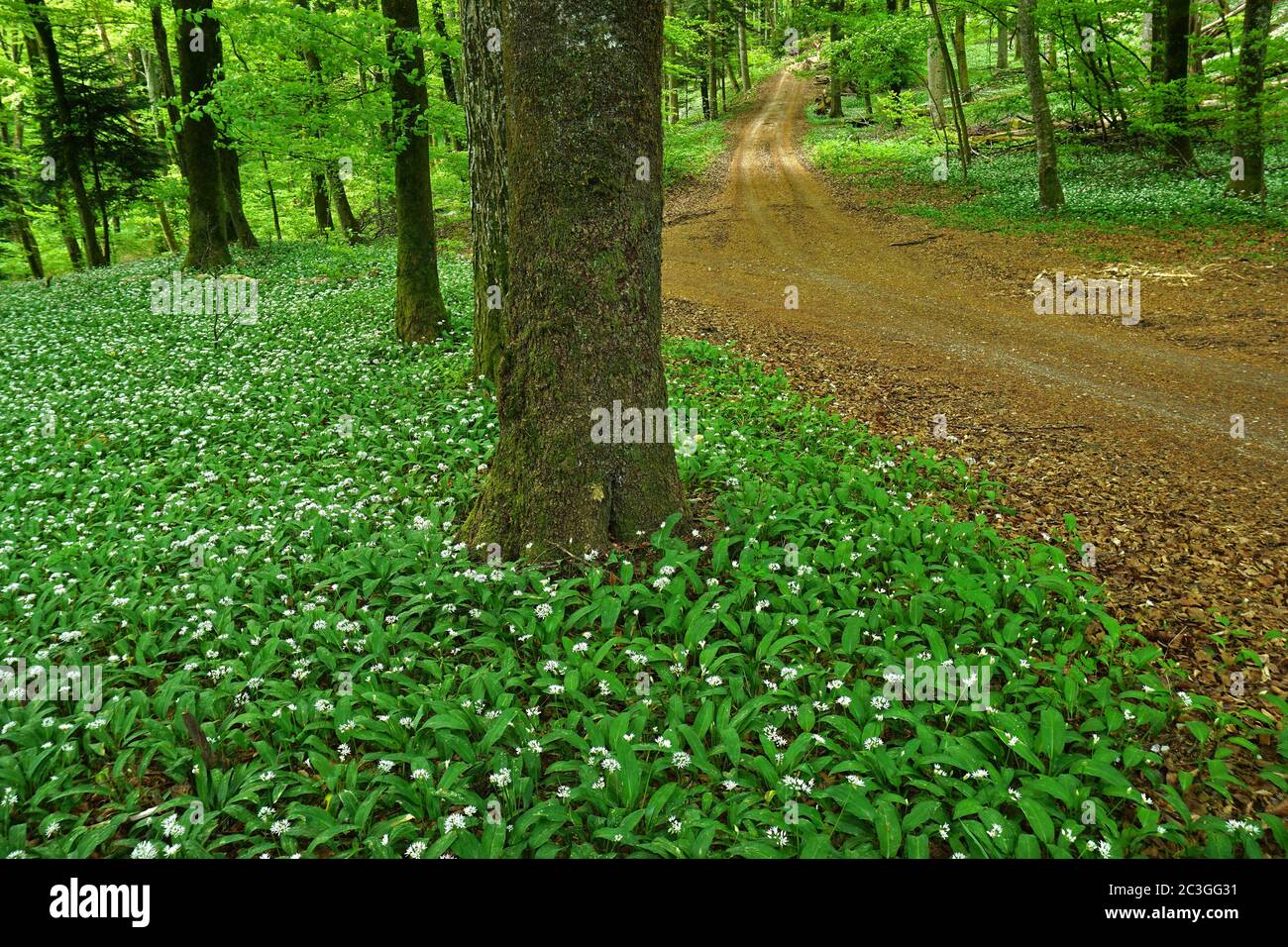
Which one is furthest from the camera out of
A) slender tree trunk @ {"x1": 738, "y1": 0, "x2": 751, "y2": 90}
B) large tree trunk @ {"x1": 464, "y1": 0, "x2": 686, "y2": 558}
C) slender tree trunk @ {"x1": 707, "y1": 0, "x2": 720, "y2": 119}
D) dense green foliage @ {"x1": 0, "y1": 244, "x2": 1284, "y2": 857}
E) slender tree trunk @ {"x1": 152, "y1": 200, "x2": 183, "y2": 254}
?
slender tree trunk @ {"x1": 738, "y1": 0, "x2": 751, "y2": 90}

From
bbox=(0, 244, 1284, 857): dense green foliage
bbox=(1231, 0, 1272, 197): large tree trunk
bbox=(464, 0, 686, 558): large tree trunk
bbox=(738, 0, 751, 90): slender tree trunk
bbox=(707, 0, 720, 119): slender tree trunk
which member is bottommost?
bbox=(0, 244, 1284, 857): dense green foliage

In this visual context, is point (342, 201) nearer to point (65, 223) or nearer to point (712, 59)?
point (65, 223)

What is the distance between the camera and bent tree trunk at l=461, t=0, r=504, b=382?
24.2 feet

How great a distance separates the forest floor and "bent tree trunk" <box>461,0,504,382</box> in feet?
14.7

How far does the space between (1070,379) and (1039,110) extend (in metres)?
11.5

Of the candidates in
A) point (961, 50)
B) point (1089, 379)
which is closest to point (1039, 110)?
point (1089, 379)

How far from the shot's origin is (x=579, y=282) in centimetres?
452

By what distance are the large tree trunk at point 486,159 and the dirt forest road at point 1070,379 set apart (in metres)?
4.44

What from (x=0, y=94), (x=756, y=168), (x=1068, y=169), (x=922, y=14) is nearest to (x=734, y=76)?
(x=756, y=168)

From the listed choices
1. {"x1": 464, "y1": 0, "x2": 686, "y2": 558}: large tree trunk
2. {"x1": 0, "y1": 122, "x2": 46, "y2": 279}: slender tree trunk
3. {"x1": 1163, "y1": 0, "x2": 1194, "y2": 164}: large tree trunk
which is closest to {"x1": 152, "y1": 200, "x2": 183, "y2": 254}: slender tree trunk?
{"x1": 0, "y1": 122, "x2": 46, "y2": 279}: slender tree trunk

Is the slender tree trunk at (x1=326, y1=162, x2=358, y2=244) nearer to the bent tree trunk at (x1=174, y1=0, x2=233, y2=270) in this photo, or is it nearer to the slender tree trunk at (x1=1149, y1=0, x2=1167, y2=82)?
the bent tree trunk at (x1=174, y1=0, x2=233, y2=270)

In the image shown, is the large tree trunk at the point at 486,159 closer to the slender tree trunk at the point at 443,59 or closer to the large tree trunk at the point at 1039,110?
the slender tree trunk at the point at 443,59

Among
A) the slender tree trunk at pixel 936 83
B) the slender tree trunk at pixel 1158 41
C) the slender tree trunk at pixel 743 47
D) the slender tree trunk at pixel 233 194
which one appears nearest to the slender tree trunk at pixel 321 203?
the slender tree trunk at pixel 233 194

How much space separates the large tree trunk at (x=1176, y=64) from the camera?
1605cm
